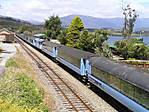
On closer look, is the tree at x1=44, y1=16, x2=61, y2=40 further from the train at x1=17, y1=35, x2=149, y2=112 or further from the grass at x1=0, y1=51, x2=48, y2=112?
the grass at x1=0, y1=51, x2=48, y2=112

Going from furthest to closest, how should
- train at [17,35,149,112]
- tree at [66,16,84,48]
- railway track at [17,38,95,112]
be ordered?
tree at [66,16,84,48] < railway track at [17,38,95,112] < train at [17,35,149,112]

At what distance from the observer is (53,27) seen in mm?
135500

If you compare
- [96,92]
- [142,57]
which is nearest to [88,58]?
[96,92]

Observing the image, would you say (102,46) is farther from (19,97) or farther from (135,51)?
(19,97)

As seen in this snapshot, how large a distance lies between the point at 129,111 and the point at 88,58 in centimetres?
1017

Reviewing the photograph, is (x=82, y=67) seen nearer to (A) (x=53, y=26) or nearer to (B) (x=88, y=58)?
(B) (x=88, y=58)

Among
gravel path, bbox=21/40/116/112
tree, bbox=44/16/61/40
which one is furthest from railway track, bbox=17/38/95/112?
tree, bbox=44/16/61/40

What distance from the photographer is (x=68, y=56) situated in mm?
39344

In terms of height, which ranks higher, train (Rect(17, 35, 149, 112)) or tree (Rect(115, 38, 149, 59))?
train (Rect(17, 35, 149, 112))

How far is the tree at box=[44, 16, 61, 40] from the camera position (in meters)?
134

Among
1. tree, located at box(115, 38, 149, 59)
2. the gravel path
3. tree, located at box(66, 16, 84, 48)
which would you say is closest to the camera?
the gravel path

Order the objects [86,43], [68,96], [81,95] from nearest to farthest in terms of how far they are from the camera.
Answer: [68,96]
[81,95]
[86,43]

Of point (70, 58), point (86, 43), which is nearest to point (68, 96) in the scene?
point (70, 58)

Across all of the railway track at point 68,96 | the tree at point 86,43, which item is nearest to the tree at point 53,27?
the tree at point 86,43
